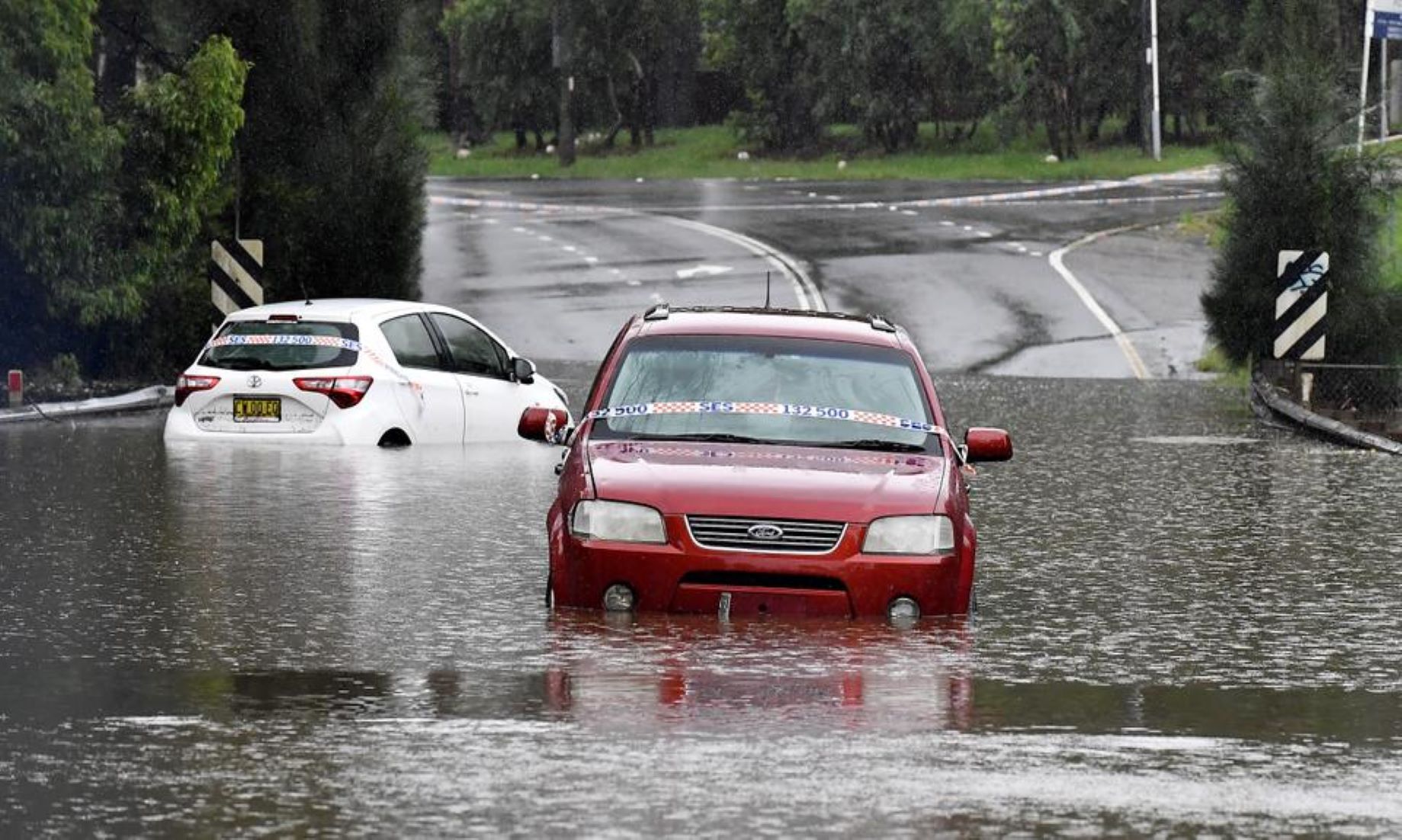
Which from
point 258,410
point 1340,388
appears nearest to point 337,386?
point 258,410

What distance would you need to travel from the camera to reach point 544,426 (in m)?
13.5

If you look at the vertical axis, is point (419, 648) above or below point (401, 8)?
below

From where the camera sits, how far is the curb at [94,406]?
81.4 feet

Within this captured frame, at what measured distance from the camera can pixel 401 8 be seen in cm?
3331

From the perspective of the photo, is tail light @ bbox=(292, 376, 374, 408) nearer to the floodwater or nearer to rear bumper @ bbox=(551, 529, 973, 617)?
the floodwater

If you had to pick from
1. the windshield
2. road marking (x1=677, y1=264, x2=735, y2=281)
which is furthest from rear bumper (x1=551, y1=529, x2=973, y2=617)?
road marking (x1=677, y1=264, x2=735, y2=281)

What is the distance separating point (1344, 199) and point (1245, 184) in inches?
41.9

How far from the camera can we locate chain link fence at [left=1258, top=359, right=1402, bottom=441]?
2809 cm

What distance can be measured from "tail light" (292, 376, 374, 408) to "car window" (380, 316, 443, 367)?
49cm

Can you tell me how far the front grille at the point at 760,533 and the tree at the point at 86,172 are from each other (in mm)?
15877

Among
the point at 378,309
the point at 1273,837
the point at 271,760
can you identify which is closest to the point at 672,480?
the point at 271,760

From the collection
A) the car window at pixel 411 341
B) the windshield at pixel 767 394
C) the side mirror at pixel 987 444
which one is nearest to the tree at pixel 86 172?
the car window at pixel 411 341

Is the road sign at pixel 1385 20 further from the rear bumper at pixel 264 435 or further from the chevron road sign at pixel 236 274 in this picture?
the rear bumper at pixel 264 435

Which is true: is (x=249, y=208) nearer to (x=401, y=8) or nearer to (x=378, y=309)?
(x=401, y=8)
